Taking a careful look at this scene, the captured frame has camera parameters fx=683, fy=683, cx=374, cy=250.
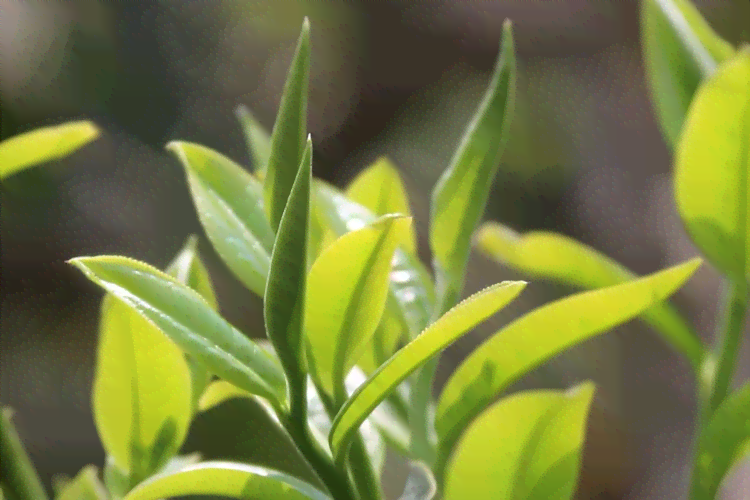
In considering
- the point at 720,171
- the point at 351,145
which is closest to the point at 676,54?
the point at 720,171

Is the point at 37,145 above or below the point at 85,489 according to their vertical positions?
above

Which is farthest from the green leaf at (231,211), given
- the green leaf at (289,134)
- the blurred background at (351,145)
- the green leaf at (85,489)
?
the blurred background at (351,145)

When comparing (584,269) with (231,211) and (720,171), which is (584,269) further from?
(231,211)

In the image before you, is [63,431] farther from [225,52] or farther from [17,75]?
[225,52]

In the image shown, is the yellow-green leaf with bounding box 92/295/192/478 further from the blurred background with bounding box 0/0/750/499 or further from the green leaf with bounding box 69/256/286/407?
the blurred background with bounding box 0/0/750/499

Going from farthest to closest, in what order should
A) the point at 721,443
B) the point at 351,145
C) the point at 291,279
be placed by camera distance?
the point at 351,145
the point at 721,443
the point at 291,279

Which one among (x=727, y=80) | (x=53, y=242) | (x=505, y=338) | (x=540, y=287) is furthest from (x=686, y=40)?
(x=53, y=242)

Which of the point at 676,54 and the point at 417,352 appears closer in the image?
the point at 417,352
